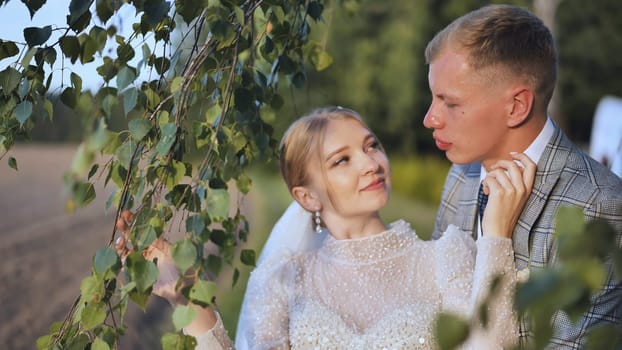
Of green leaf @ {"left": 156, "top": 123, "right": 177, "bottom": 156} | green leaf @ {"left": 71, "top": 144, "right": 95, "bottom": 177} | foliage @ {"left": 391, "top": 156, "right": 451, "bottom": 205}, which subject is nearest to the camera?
green leaf @ {"left": 71, "top": 144, "right": 95, "bottom": 177}

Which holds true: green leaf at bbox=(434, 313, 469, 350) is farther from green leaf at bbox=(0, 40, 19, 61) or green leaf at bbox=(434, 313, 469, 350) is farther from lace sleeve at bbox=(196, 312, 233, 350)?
lace sleeve at bbox=(196, 312, 233, 350)

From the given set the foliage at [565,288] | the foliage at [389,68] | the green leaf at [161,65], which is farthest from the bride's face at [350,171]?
the foliage at [389,68]

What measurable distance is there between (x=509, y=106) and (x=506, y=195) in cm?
37

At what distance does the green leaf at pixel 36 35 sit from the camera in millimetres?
1833

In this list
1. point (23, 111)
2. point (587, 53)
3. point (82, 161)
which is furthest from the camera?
point (587, 53)

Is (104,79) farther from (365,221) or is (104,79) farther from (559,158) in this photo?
(559,158)

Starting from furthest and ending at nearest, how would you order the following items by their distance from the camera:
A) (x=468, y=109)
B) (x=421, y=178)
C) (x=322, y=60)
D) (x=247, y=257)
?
1. (x=421, y=178)
2. (x=322, y=60)
3. (x=468, y=109)
4. (x=247, y=257)


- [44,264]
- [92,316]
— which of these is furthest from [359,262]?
[44,264]

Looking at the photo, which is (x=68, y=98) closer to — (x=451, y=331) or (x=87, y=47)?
(x=87, y=47)

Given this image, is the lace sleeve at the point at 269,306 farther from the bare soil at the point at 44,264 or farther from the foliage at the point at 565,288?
the foliage at the point at 565,288

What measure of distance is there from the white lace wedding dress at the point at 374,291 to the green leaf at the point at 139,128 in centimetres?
111

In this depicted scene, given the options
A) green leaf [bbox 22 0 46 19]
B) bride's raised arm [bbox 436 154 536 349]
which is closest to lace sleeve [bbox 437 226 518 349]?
bride's raised arm [bbox 436 154 536 349]

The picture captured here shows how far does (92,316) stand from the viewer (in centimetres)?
184

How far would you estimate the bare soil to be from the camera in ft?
24.9
